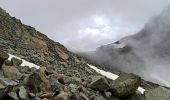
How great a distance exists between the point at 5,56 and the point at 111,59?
156753 millimetres

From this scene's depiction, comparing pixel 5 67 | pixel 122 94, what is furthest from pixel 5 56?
pixel 122 94

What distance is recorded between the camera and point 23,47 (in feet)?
151

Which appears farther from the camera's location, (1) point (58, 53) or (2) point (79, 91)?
(1) point (58, 53)

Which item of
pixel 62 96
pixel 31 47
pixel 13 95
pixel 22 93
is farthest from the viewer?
pixel 31 47

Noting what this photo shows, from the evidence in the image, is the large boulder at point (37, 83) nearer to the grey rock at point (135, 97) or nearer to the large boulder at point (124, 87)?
the large boulder at point (124, 87)

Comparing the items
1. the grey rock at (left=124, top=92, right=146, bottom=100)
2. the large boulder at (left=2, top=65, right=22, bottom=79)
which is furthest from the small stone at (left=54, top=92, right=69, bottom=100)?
the grey rock at (left=124, top=92, right=146, bottom=100)

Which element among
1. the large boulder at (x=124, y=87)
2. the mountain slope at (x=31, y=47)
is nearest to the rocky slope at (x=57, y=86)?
the large boulder at (x=124, y=87)

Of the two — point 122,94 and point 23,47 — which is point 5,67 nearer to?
point 122,94

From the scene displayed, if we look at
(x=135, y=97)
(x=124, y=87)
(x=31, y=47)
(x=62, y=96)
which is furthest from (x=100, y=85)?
(x=31, y=47)

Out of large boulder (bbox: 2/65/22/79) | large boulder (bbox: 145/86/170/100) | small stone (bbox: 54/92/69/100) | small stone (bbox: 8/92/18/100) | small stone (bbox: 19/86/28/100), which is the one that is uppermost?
large boulder (bbox: 145/86/170/100)

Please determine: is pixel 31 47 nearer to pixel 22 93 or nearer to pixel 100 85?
pixel 100 85

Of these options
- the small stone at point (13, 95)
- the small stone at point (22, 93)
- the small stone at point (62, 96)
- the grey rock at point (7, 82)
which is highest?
the small stone at point (62, 96)

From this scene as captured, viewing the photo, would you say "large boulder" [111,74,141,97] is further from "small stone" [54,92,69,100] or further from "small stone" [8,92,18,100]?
"small stone" [8,92,18,100]

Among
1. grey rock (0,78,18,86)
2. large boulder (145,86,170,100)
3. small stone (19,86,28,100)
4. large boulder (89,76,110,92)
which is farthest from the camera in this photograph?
large boulder (89,76,110,92)
